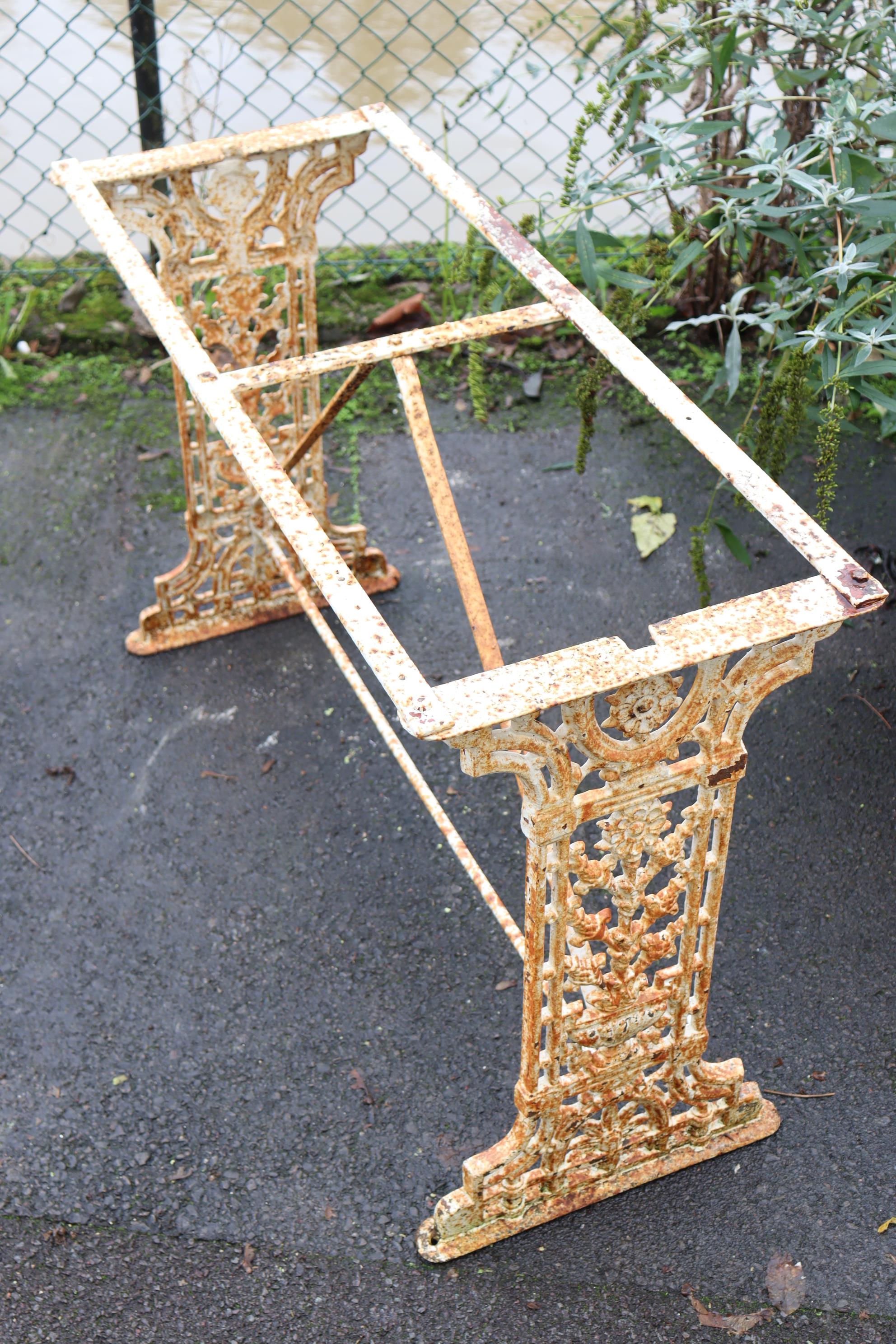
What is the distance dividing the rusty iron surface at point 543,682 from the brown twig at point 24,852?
65 cm

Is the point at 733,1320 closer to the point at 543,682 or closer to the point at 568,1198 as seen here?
the point at 568,1198

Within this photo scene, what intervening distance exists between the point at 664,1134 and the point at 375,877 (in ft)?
2.74

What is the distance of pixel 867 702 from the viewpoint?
3.15 meters

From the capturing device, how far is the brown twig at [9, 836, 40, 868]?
2.86 metres

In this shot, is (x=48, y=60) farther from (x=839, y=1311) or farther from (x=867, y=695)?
(x=839, y=1311)

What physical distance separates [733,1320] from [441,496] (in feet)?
4.83

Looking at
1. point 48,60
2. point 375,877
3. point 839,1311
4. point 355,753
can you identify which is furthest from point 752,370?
point 48,60

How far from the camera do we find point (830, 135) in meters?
2.38

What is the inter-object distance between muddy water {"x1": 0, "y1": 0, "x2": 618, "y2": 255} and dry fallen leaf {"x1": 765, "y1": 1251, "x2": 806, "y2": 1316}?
11.9 feet

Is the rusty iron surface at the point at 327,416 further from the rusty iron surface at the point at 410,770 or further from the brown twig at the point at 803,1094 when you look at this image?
the brown twig at the point at 803,1094

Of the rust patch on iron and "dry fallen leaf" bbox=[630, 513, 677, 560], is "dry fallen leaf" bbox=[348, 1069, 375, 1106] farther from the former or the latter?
"dry fallen leaf" bbox=[630, 513, 677, 560]

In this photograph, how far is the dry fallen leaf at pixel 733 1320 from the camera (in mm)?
2137

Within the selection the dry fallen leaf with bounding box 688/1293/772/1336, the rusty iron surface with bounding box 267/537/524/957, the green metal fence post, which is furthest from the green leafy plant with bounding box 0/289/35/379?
the dry fallen leaf with bounding box 688/1293/772/1336

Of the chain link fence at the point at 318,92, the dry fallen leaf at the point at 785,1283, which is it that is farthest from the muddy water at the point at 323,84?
the dry fallen leaf at the point at 785,1283
